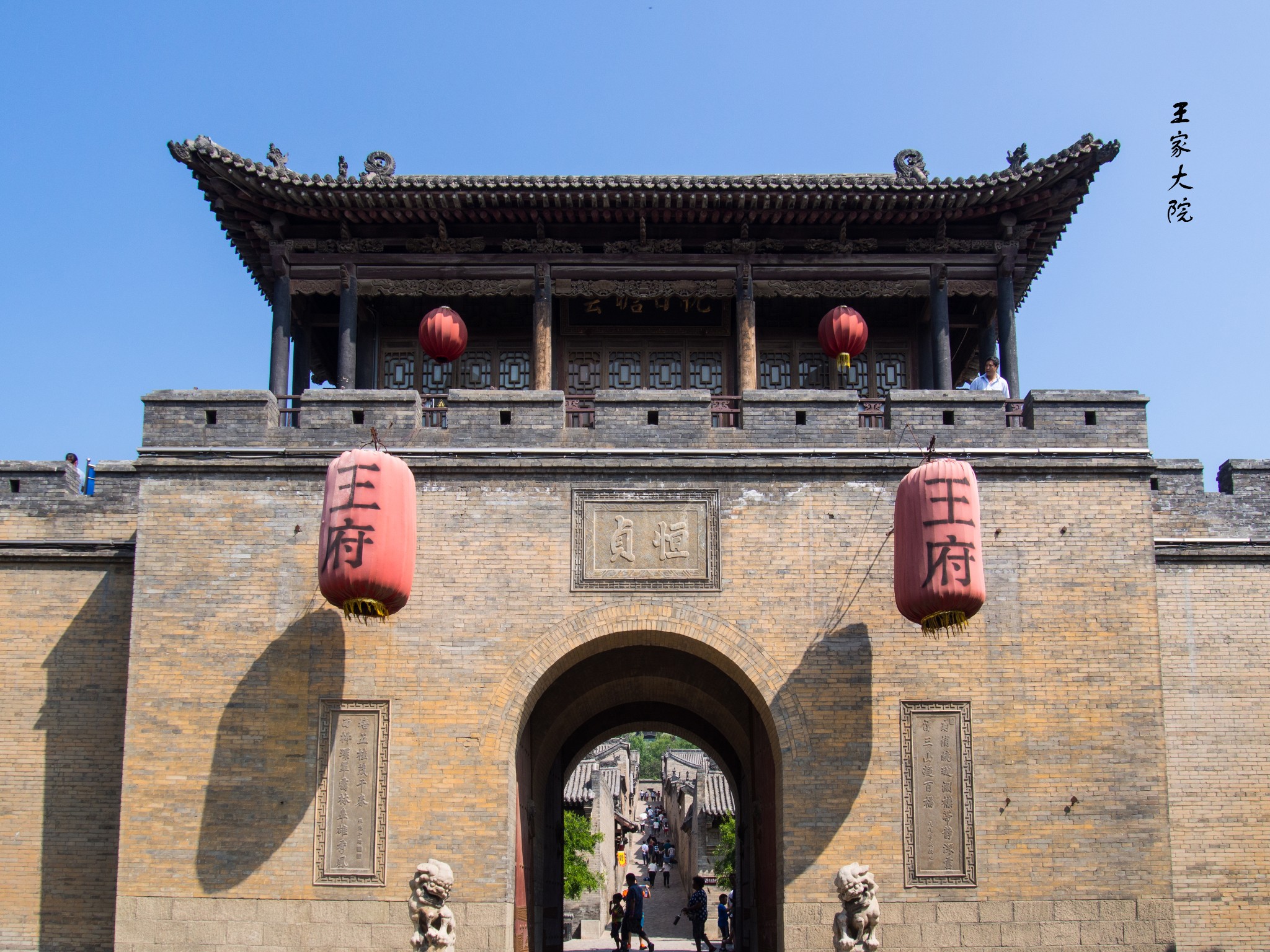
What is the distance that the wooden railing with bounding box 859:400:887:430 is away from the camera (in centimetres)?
1184

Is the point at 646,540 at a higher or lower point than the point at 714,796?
higher

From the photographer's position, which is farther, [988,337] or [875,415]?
[988,337]

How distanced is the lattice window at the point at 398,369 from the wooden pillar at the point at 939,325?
575 cm

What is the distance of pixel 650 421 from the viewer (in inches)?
459

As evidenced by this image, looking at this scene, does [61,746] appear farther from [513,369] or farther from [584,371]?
[584,371]

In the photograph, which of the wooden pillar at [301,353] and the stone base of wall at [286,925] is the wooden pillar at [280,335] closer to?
the wooden pillar at [301,353]

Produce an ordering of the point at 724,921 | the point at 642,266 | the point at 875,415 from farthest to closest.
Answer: the point at 724,921 → the point at 642,266 → the point at 875,415

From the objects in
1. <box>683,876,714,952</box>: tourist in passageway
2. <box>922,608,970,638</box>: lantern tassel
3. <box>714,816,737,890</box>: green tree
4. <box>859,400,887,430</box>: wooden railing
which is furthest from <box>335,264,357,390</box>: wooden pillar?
<box>714,816,737,890</box>: green tree

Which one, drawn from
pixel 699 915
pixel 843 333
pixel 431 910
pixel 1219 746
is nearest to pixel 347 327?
pixel 843 333

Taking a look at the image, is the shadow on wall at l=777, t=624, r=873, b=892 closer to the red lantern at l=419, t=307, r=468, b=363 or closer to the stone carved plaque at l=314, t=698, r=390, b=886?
the stone carved plaque at l=314, t=698, r=390, b=886

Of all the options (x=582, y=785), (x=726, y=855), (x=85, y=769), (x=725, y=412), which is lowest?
(x=726, y=855)

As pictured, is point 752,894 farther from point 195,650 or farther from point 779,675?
point 195,650

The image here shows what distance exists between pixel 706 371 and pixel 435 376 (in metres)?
3.04

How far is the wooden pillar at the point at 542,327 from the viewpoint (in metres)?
13.8
